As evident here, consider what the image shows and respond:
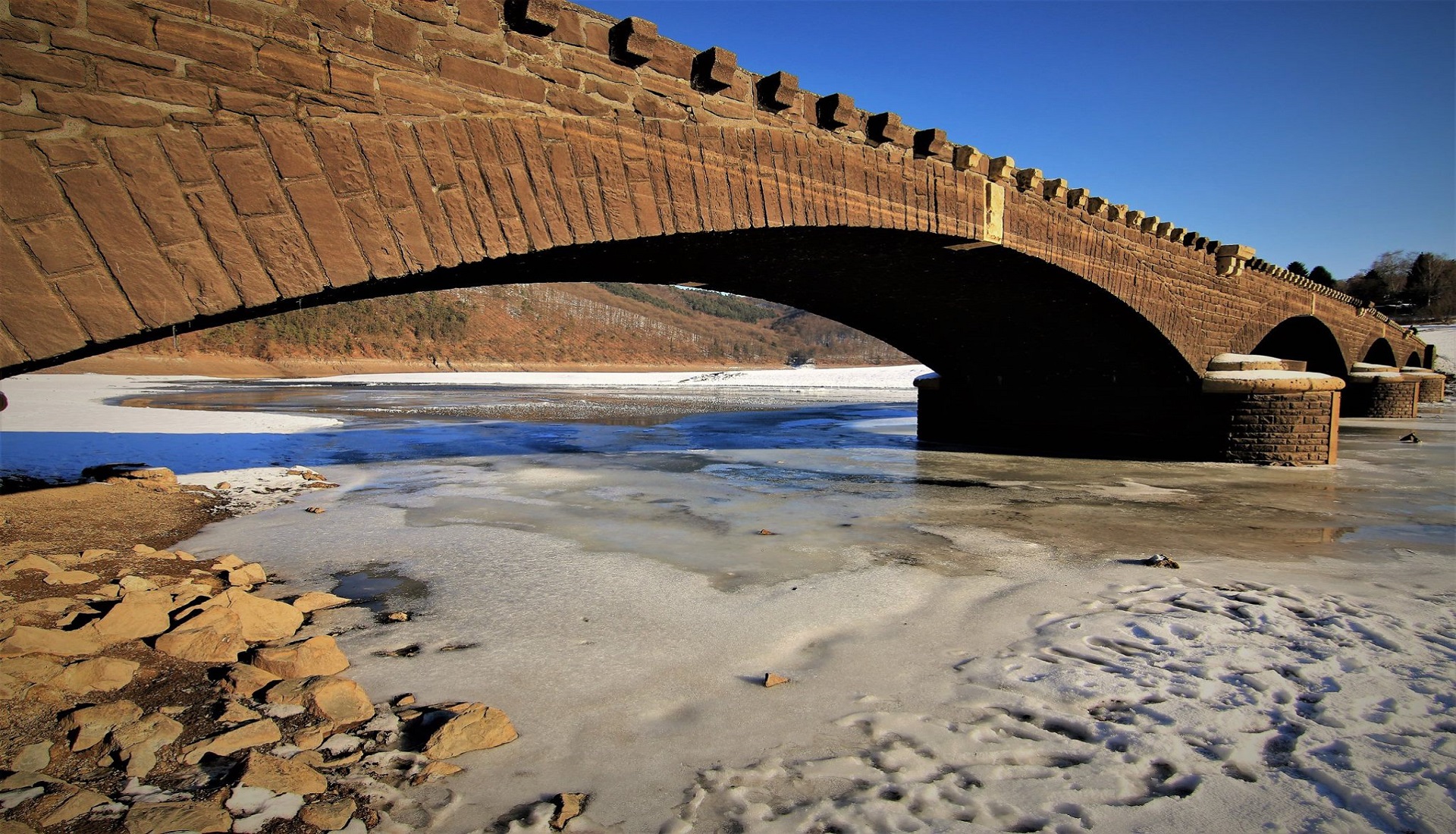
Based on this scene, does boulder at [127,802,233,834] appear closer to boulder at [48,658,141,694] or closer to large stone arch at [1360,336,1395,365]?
boulder at [48,658,141,694]

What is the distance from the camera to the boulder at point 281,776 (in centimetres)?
232

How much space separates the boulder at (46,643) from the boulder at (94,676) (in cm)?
22

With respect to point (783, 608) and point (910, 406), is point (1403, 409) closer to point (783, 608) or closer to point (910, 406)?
point (910, 406)

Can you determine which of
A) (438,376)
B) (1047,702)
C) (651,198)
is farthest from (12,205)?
(438,376)

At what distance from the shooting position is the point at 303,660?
10.5 feet

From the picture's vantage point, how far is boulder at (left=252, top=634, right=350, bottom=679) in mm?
3127

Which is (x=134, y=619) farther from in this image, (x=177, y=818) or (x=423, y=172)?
(x=423, y=172)

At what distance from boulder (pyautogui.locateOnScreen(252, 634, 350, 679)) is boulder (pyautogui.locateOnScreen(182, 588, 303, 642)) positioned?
27cm

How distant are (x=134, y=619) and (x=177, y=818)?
1803 mm

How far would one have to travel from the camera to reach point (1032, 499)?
26.5 ft

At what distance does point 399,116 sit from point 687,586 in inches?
126

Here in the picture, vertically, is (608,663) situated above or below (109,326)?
below

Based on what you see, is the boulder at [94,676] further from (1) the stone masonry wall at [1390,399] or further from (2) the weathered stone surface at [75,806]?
(1) the stone masonry wall at [1390,399]

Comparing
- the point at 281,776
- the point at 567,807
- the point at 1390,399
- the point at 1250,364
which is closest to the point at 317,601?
the point at 281,776
